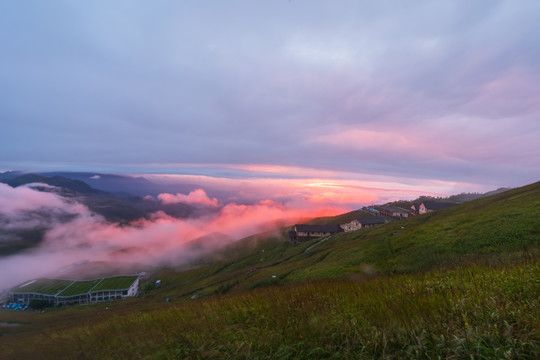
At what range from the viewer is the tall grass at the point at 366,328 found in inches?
130

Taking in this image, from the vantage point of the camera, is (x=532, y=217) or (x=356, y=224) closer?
(x=532, y=217)

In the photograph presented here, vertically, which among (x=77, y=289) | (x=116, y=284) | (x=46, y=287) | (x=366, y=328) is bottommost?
(x=46, y=287)

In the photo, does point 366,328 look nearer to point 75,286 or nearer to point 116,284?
point 116,284

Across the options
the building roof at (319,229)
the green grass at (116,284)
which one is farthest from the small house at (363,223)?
the green grass at (116,284)

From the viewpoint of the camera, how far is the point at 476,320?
12.5 feet

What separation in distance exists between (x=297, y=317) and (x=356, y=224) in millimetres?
103677

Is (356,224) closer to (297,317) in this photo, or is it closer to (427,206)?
(427,206)

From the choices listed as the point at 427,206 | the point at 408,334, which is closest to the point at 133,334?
the point at 408,334

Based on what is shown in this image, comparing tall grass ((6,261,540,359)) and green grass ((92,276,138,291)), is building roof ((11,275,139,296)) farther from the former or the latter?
tall grass ((6,261,540,359))

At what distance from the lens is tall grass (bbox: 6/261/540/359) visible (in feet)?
10.8

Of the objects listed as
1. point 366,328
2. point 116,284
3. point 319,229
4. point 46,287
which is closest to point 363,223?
point 319,229

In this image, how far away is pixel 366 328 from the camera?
412cm

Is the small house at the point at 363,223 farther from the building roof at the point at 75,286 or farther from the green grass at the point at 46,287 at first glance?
the green grass at the point at 46,287

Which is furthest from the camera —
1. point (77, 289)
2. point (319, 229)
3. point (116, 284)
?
point (77, 289)
